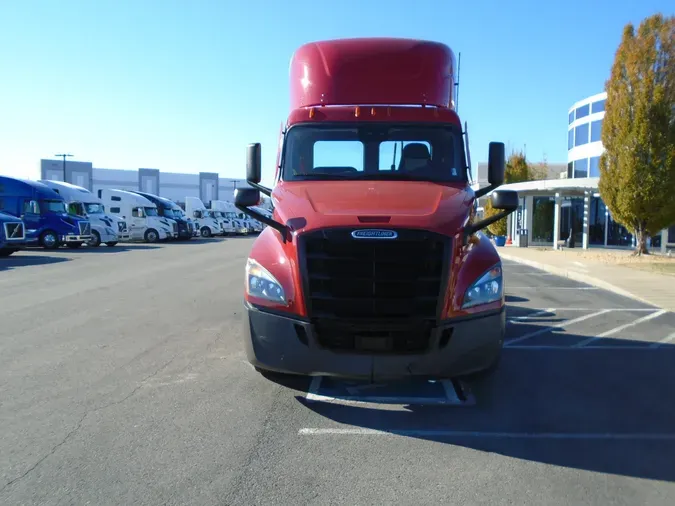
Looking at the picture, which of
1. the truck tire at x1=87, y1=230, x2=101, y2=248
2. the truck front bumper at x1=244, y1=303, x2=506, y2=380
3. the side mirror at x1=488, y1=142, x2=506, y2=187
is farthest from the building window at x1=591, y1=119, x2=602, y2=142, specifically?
the truck front bumper at x1=244, y1=303, x2=506, y2=380

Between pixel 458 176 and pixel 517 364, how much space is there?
7.32ft

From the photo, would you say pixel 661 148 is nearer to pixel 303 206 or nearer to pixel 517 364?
pixel 517 364

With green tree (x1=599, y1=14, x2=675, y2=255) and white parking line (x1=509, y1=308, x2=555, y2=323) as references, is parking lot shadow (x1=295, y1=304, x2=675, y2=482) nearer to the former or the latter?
white parking line (x1=509, y1=308, x2=555, y2=323)

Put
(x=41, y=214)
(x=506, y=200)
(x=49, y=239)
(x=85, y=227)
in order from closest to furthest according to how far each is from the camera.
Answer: (x=506, y=200) < (x=41, y=214) < (x=49, y=239) < (x=85, y=227)

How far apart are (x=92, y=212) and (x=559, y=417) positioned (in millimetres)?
28642

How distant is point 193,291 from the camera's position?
11859 mm

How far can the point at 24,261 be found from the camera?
742 inches

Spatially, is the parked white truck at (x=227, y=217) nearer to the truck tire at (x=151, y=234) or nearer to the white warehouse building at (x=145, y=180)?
the truck tire at (x=151, y=234)

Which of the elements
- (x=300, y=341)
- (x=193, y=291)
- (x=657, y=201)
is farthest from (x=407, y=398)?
(x=657, y=201)

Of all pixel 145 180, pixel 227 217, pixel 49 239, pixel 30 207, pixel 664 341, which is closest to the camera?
pixel 664 341

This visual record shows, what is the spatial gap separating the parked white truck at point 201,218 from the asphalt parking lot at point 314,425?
38.1 metres

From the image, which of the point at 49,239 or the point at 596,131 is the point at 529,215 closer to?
the point at 596,131

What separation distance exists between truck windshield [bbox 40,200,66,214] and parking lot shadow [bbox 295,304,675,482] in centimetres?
2395

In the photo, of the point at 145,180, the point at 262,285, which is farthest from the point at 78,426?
the point at 145,180
